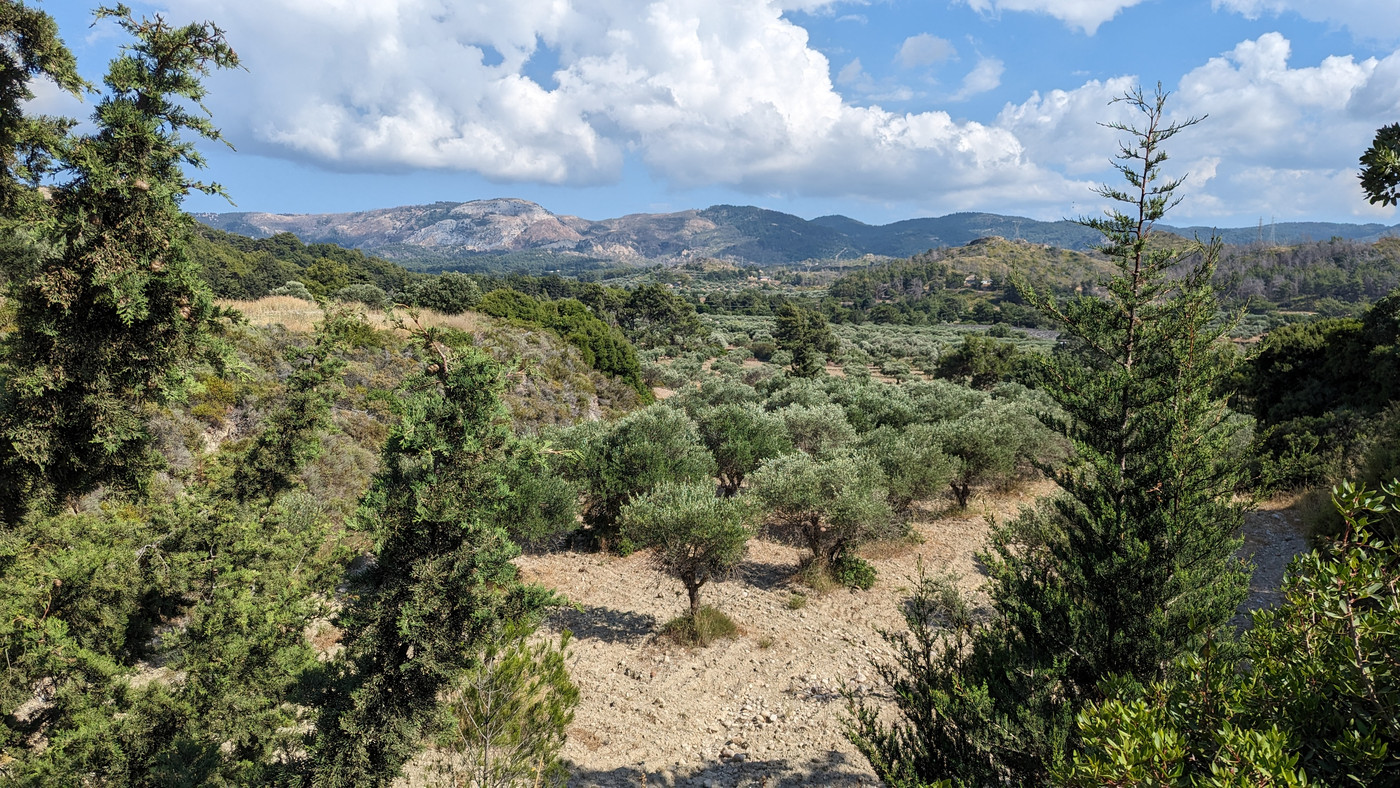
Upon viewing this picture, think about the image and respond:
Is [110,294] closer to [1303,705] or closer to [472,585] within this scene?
[472,585]

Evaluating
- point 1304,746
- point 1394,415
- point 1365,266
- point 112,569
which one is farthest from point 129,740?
point 1365,266

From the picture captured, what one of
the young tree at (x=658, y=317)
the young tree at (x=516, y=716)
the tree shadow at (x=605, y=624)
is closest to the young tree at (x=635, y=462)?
the tree shadow at (x=605, y=624)

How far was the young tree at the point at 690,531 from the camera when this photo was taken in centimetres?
998

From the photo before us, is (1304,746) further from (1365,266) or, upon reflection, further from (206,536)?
(1365,266)

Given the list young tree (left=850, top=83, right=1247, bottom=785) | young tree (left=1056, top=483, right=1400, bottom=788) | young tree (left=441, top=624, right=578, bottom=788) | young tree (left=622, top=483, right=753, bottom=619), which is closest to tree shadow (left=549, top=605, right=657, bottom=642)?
young tree (left=622, top=483, right=753, bottom=619)

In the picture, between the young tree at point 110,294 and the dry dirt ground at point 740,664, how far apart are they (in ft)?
15.1

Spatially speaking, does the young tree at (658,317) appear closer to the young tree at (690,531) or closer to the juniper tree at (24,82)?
the young tree at (690,531)

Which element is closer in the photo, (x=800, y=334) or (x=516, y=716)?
(x=516, y=716)

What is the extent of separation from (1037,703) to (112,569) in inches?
324

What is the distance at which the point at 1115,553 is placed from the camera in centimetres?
463

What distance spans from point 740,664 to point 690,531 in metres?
2.30

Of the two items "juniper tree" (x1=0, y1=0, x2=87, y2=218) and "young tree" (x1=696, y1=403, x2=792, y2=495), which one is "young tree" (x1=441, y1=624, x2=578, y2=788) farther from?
"young tree" (x1=696, y1=403, x2=792, y2=495)

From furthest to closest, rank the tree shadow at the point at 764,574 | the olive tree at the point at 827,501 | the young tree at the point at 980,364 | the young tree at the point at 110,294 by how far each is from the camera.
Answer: the young tree at the point at 980,364 → the tree shadow at the point at 764,574 → the olive tree at the point at 827,501 → the young tree at the point at 110,294

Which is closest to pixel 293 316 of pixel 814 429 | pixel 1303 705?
pixel 814 429
